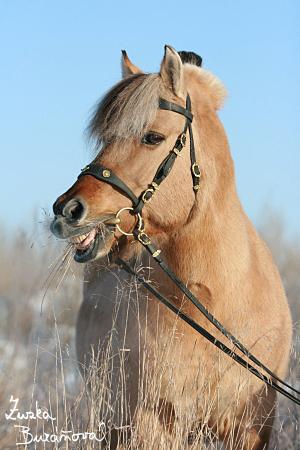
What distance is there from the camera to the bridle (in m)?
4.20

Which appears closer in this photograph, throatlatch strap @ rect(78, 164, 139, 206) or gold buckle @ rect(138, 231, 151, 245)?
throatlatch strap @ rect(78, 164, 139, 206)

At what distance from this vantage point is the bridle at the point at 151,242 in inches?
165

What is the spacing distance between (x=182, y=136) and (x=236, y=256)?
2.41ft

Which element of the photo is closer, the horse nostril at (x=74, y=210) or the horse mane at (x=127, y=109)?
the horse nostril at (x=74, y=210)

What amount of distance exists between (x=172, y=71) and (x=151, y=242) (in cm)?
91

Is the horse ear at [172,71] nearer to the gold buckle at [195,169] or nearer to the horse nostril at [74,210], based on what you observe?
the gold buckle at [195,169]

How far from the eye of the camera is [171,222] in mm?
4336

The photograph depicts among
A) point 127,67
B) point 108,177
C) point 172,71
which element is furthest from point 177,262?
point 127,67

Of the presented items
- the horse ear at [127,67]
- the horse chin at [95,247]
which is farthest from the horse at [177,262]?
the horse ear at [127,67]

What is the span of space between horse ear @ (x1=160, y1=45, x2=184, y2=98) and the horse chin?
835 mm

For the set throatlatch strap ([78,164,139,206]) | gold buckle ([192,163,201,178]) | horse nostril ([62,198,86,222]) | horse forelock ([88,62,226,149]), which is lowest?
horse nostril ([62,198,86,222])

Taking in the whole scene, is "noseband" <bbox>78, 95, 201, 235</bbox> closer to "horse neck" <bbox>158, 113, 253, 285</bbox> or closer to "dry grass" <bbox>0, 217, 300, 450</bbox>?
Answer: "horse neck" <bbox>158, 113, 253, 285</bbox>

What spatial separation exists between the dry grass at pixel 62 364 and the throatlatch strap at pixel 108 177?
434 mm

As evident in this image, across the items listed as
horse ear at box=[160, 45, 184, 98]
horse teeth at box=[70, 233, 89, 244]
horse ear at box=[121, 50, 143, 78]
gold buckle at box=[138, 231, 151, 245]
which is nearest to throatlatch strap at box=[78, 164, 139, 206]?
gold buckle at box=[138, 231, 151, 245]
